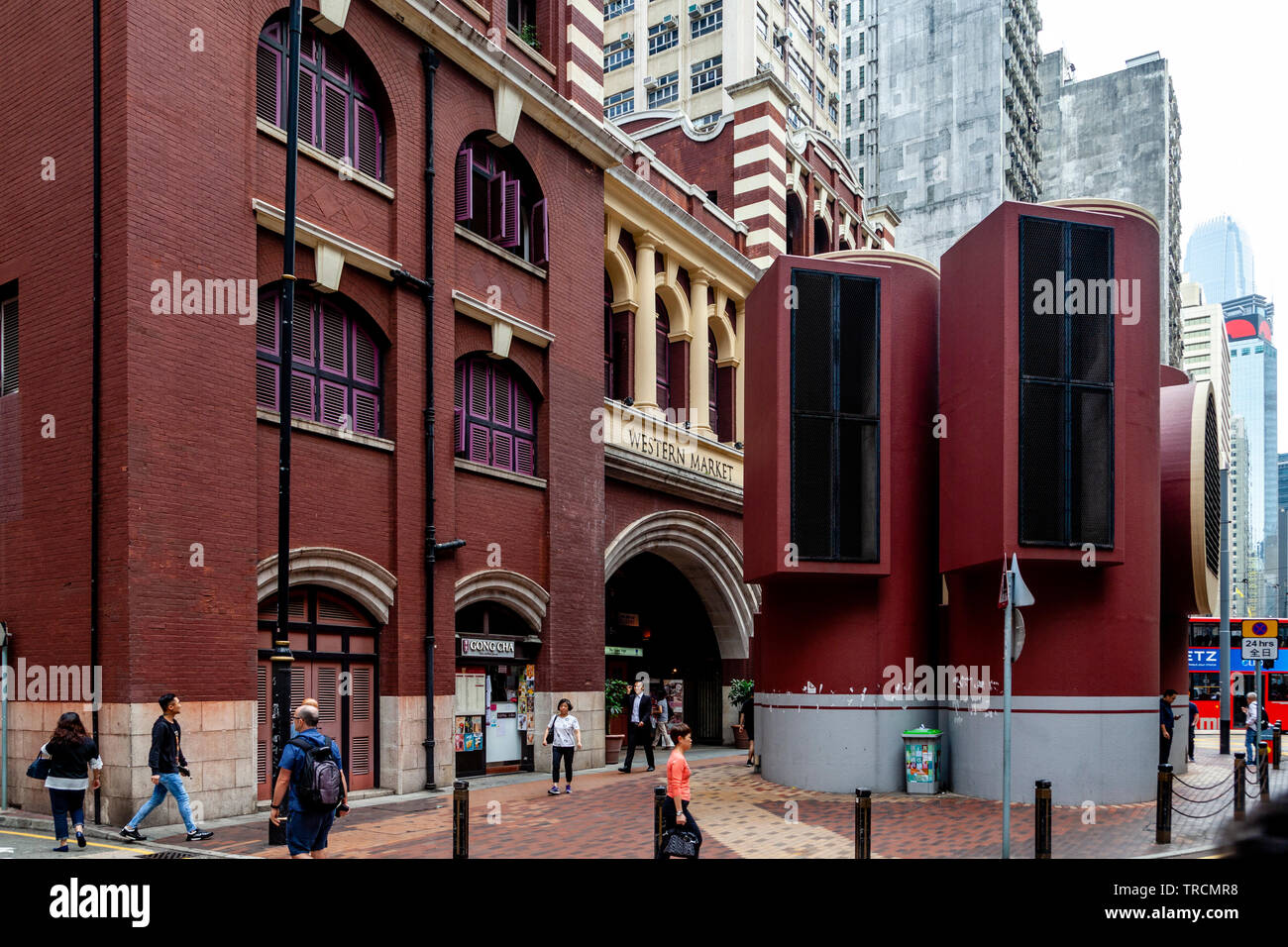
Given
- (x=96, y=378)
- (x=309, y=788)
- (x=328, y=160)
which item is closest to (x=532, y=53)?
(x=328, y=160)

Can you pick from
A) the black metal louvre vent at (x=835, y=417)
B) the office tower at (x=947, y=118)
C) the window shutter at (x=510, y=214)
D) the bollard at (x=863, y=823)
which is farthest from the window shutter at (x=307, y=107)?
the office tower at (x=947, y=118)

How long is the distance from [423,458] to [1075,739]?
10957 millimetres

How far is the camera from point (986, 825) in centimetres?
1510

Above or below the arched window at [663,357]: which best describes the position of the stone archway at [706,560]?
below

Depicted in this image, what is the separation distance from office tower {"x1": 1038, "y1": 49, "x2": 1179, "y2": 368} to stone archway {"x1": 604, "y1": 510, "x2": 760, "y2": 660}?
78000 mm

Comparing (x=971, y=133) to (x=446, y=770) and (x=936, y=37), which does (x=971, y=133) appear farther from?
(x=446, y=770)

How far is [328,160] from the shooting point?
59.4ft

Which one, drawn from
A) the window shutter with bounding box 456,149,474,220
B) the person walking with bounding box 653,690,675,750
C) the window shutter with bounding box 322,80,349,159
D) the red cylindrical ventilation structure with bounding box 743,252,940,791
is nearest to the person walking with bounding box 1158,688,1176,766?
the red cylindrical ventilation structure with bounding box 743,252,940,791

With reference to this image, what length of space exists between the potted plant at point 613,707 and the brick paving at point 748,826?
4615 mm

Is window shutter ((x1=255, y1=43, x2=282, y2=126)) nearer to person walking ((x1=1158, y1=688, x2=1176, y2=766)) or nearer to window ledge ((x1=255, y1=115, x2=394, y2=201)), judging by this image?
window ledge ((x1=255, y1=115, x2=394, y2=201))

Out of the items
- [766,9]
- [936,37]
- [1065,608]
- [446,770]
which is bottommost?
[446,770]

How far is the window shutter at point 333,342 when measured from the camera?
18.4 m

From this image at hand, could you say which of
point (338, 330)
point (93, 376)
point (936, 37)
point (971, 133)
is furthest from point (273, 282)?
point (936, 37)

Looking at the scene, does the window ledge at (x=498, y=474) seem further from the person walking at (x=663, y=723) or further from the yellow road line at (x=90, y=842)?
the yellow road line at (x=90, y=842)
